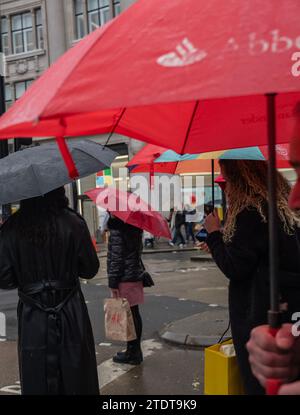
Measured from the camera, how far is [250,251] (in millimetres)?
2770

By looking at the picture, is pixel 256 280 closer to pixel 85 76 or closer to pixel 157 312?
pixel 85 76

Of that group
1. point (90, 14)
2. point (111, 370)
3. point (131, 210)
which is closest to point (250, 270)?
point (131, 210)

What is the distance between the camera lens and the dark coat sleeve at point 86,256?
135 inches

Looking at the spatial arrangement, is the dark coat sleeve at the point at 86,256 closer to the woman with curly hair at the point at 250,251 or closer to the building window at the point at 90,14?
the woman with curly hair at the point at 250,251

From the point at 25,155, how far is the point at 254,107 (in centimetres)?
164

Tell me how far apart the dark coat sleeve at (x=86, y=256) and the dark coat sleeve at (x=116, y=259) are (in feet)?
6.15

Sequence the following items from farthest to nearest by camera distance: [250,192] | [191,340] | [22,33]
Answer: [22,33] < [191,340] < [250,192]

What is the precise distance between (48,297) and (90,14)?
26955 millimetres

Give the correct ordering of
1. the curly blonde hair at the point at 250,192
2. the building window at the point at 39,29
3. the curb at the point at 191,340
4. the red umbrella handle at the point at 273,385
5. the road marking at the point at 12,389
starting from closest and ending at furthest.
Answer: the red umbrella handle at the point at 273,385 < the curly blonde hair at the point at 250,192 < the road marking at the point at 12,389 < the curb at the point at 191,340 < the building window at the point at 39,29

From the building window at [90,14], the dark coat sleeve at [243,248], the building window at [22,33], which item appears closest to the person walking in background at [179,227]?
the building window at [90,14]

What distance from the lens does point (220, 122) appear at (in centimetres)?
324

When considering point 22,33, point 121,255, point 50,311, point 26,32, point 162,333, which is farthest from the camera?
point 22,33

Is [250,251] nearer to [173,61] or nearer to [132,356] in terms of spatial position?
[173,61]

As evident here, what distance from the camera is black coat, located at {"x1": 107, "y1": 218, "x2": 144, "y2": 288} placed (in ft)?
17.7
